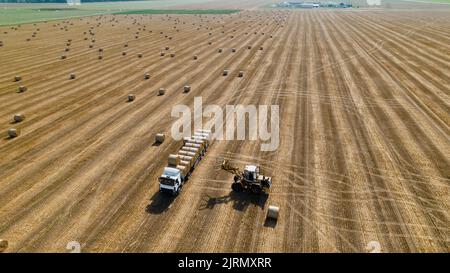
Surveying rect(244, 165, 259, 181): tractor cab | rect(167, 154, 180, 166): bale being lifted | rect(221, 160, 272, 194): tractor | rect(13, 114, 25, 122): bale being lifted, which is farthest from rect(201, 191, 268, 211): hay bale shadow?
rect(13, 114, 25, 122): bale being lifted

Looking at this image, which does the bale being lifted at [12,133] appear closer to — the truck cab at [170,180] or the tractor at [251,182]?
the truck cab at [170,180]

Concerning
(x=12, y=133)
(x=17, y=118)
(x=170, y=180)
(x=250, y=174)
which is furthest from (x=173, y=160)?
(x=17, y=118)

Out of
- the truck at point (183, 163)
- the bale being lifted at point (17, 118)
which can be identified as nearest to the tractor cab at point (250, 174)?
the truck at point (183, 163)

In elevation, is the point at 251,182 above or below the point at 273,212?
above

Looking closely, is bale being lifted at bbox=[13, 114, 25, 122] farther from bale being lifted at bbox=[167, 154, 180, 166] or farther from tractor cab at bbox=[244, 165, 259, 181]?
tractor cab at bbox=[244, 165, 259, 181]

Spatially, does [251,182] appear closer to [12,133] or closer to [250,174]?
[250,174]
